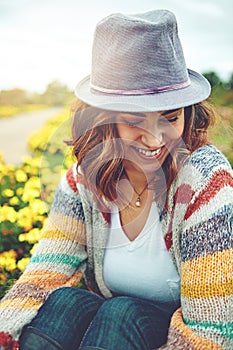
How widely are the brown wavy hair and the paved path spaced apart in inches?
89.0

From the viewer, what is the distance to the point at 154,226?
1.58m

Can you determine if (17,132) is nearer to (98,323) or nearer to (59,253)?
(59,253)

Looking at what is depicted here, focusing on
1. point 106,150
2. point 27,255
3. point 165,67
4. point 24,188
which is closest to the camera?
point 165,67

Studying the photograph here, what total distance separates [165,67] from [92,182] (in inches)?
16.5

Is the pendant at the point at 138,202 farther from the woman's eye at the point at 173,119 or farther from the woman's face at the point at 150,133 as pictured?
the woman's eye at the point at 173,119

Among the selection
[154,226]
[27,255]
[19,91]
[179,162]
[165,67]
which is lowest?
[19,91]

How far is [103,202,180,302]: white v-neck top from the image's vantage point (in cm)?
158

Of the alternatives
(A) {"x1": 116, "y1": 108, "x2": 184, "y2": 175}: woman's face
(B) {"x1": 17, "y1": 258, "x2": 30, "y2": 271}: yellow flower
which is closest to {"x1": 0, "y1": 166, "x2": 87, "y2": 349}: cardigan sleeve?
(A) {"x1": 116, "y1": 108, "x2": 184, "y2": 175}: woman's face

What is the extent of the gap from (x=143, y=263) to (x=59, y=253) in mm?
265

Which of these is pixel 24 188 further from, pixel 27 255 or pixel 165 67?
pixel 165 67

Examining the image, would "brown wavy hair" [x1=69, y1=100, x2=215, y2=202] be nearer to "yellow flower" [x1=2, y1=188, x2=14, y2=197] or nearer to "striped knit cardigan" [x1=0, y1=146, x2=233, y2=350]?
"striped knit cardigan" [x1=0, y1=146, x2=233, y2=350]

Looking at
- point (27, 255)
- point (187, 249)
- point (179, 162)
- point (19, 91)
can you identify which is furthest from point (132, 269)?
point (19, 91)

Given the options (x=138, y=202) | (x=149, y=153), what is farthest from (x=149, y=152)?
(x=138, y=202)

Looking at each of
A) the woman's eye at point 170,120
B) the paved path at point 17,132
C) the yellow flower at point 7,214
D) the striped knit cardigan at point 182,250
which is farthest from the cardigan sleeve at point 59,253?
the paved path at point 17,132
